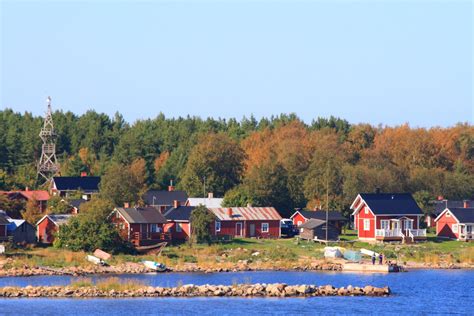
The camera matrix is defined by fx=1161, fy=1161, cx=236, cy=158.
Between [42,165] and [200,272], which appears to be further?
[42,165]

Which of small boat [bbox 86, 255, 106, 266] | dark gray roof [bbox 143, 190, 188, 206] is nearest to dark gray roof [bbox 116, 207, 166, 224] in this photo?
small boat [bbox 86, 255, 106, 266]

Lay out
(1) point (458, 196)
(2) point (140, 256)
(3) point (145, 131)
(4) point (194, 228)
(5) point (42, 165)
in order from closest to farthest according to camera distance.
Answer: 1. (2) point (140, 256)
2. (4) point (194, 228)
3. (1) point (458, 196)
4. (5) point (42, 165)
5. (3) point (145, 131)

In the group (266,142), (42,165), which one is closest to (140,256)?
(42,165)

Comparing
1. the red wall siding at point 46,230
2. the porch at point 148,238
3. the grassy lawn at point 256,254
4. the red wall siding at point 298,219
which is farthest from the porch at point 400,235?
the red wall siding at point 46,230

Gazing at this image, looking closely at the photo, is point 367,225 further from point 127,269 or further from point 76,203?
point 127,269

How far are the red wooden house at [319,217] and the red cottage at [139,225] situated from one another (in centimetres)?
1094

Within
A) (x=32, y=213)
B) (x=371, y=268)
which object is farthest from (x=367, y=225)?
(x=32, y=213)

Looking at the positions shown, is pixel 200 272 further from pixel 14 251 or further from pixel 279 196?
pixel 279 196

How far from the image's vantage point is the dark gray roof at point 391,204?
2886 inches

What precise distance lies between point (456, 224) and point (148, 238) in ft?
66.2

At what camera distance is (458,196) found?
9106 cm

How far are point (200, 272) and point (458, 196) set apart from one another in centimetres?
3710

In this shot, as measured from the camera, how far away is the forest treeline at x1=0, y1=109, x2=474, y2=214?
3305 inches

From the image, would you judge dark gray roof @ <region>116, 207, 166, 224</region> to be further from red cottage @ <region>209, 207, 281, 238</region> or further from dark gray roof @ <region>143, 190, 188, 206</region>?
dark gray roof @ <region>143, 190, 188, 206</region>
